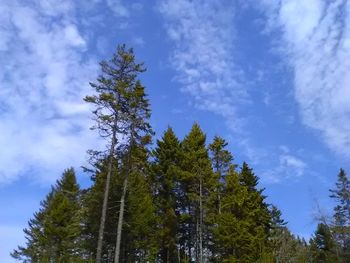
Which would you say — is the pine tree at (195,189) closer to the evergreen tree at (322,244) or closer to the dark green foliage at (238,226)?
the dark green foliage at (238,226)

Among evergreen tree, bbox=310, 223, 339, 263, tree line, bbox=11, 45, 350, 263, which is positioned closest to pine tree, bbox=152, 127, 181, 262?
tree line, bbox=11, 45, 350, 263

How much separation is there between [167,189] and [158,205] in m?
1.81

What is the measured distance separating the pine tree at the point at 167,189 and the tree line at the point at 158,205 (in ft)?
0.31

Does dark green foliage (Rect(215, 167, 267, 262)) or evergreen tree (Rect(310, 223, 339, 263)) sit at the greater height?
evergreen tree (Rect(310, 223, 339, 263))

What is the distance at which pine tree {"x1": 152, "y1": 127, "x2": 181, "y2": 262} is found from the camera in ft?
126

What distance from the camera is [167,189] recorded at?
40750 millimetres

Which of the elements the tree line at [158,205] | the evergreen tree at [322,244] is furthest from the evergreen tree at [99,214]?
the evergreen tree at [322,244]

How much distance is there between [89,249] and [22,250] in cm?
2144

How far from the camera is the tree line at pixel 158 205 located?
1190 inches

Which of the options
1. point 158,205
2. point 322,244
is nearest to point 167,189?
point 158,205

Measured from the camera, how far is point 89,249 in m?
37.7

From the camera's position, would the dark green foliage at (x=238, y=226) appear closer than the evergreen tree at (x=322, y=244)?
Yes

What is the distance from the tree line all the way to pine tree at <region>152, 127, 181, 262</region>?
0.31ft

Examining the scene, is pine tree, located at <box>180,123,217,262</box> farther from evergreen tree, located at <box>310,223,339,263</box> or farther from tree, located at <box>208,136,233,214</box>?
evergreen tree, located at <box>310,223,339,263</box>
